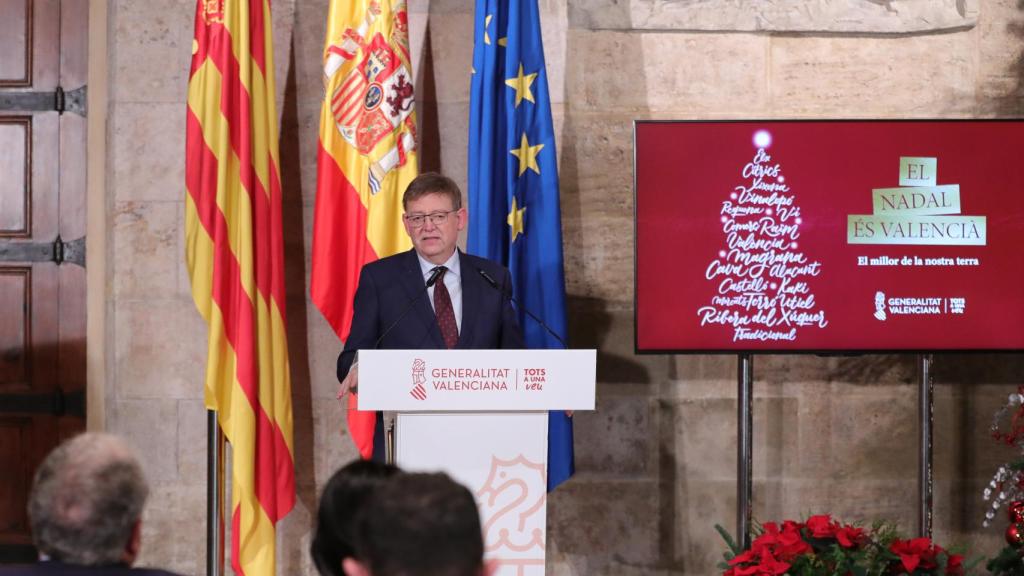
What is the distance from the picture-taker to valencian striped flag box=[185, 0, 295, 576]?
457 cm

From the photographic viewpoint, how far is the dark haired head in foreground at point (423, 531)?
1.44 metres

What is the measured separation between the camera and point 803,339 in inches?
179

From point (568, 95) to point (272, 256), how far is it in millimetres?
1405

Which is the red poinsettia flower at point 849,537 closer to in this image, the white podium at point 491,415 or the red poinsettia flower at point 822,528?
the red poinsettia flower at point 822,528

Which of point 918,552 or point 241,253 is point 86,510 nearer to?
point 918,552

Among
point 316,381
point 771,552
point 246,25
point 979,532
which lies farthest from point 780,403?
point 246,25

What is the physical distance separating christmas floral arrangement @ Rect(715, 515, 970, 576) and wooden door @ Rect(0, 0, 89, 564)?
295 centimetres

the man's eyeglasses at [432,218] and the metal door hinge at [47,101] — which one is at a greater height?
the metal door hinge at [47,101]

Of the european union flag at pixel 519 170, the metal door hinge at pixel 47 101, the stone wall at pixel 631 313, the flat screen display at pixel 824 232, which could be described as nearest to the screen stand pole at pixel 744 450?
the flat screen display at pixel 824 232

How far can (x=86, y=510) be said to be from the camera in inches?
69.2

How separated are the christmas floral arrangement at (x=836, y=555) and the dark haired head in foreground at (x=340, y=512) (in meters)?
2.19

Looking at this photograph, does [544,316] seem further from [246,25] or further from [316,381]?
[246,25]

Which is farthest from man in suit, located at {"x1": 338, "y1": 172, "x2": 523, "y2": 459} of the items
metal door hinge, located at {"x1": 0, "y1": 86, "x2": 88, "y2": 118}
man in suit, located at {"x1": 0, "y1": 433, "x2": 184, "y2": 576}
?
man in suit, located at {"x1": 0, "y1": 433, "x2": 184, "y2": 576}

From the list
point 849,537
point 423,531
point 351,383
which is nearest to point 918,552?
point 849,537
